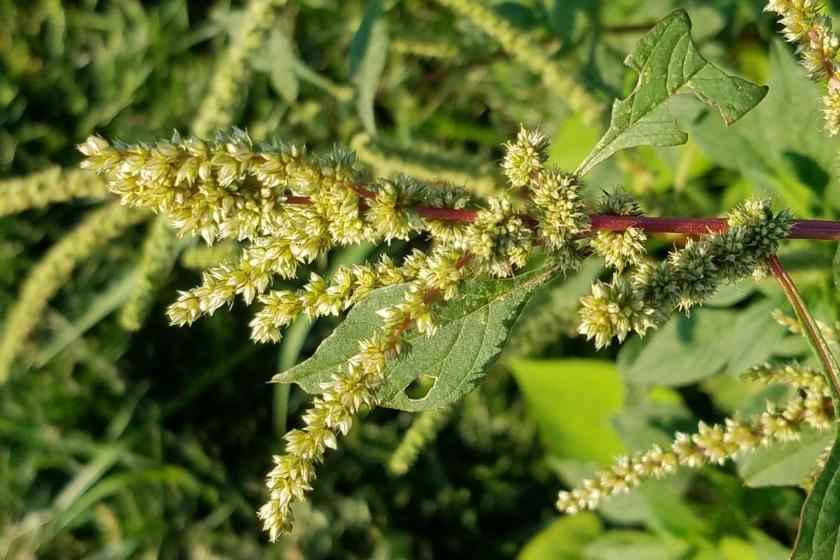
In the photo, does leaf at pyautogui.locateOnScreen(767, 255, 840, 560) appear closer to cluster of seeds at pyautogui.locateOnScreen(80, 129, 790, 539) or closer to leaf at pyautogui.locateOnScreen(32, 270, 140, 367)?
cluster of seeds at pyautogui.locateOnScreen(80, 129, 790, 539)

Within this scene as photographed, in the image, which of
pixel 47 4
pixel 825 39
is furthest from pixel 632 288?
pixel 47 4

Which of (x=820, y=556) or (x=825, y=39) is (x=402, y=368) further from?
(x=825, y=39)

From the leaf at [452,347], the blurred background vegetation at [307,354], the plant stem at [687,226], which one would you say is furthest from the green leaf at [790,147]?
the leaf at [452,347]

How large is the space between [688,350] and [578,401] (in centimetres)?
85

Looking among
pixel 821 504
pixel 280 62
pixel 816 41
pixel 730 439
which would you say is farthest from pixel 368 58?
pixel 821 504

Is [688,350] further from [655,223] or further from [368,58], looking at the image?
[368,58]

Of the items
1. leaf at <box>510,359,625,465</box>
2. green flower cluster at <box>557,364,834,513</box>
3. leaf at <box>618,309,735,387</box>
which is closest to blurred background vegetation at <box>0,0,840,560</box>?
leaf at <box>510,359,625,465</box>

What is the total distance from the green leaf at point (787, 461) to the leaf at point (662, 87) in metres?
1.05

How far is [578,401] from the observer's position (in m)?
3.61

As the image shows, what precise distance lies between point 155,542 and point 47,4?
265 centimetres

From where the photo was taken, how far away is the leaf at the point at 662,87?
66.1 inches

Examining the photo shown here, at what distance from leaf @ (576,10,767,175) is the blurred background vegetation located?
4.35 ft

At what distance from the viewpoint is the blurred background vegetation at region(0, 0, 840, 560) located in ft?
→ 10.7

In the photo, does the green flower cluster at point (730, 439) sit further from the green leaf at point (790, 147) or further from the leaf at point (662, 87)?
the leaf at point (662, 87)
